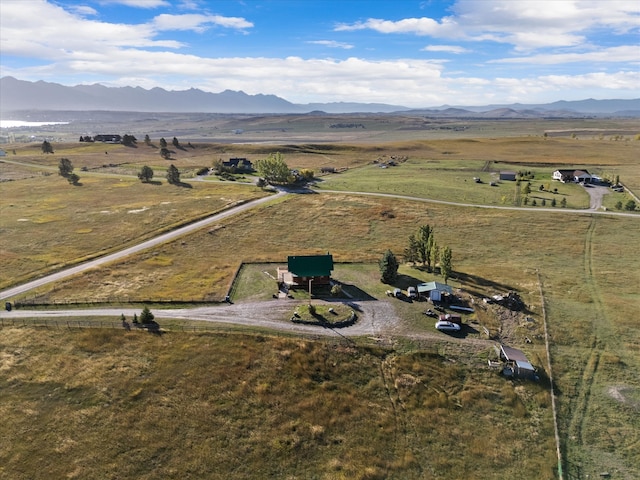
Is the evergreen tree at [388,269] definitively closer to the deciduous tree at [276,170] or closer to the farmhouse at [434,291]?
the farmhouse at [434,291]

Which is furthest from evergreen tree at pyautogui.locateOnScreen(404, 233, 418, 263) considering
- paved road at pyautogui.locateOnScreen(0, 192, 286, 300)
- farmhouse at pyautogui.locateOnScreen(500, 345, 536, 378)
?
paved road at pyautogui.locateOnScreen(0, 192, 286, 300)

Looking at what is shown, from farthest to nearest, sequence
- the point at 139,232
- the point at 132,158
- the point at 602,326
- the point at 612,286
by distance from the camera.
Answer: the point at 132,158, the point at 139,232, the point at 612,286, the point at 602,326

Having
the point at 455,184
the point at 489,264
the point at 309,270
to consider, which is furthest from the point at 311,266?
the point at 455,184

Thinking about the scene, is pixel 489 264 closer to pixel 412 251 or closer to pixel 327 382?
pixel 412 251

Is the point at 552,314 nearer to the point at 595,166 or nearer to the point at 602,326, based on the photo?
the point at 602,326

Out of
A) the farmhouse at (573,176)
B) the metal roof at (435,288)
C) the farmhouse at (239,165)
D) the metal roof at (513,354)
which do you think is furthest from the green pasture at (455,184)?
the metal roof at (513,354)

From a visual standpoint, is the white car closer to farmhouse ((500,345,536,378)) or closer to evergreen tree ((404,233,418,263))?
farmhouse ((500,345,536,378))

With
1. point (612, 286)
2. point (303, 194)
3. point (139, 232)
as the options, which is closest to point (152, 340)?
point (139, 232)
